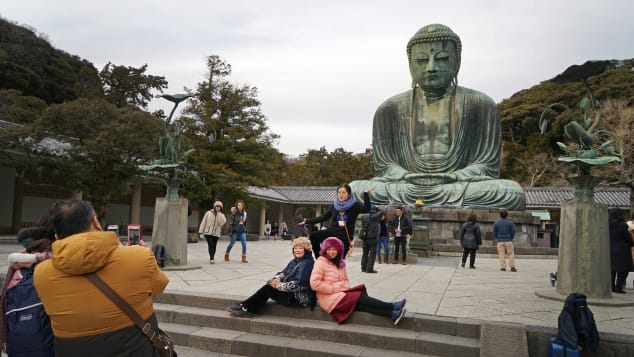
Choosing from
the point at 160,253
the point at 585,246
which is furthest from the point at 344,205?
the point at 160,253

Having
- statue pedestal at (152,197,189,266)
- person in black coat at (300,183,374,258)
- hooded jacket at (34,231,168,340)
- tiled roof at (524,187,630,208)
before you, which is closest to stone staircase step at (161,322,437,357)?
person in black coat at (300,183,374,258)

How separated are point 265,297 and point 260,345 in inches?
25.5

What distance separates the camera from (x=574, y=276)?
5.61m

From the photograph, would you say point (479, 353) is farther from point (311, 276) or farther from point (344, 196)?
point (344, 196)

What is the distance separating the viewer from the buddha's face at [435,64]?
15.2 m

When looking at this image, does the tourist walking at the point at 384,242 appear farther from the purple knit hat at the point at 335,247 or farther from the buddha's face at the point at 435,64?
the buddha's face at the point at 435,64

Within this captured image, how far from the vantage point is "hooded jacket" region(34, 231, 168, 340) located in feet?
6.86

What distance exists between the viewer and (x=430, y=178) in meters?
14.6

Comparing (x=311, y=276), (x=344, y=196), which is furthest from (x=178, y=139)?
(x=311, y=276)

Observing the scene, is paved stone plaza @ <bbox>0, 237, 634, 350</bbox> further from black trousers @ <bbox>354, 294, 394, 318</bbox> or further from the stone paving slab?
black trousers @ <bbox>354, 294, 394, 318</bbox>

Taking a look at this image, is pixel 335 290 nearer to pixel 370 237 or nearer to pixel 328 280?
pixel 328 280

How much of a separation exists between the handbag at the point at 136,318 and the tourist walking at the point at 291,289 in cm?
232

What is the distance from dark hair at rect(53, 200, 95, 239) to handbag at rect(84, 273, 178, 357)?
0.27 metres

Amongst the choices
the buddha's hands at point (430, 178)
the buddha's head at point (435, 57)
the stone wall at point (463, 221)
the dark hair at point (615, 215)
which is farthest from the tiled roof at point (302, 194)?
the dark hair at point (615, 215)
